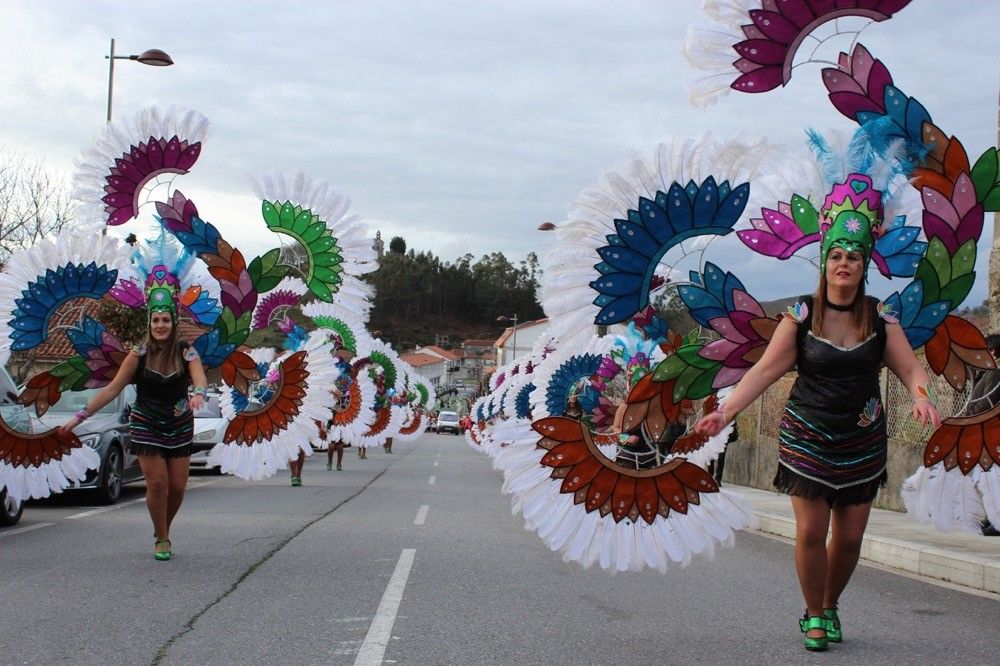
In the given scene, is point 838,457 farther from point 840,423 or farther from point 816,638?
point 816,638

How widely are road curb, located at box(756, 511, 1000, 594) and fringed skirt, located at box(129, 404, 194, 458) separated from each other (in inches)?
158

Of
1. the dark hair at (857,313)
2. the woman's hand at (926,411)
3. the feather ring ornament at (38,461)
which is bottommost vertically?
the feather ring ornament at (38,461)

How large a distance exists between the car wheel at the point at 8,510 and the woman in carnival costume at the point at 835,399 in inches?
276

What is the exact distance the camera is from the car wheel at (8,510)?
984cm

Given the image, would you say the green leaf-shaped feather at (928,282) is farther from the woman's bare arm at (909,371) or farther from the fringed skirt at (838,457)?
the fringed skirt at (838,457)

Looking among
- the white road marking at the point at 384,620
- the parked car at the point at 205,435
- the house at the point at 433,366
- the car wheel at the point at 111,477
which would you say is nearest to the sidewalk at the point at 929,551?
the white road marking at the point at 384,620

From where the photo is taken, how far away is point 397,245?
177375mm

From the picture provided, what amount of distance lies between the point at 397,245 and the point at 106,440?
166 m

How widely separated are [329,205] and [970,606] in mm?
6051

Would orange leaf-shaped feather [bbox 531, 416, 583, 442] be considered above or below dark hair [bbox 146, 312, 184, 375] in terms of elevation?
below

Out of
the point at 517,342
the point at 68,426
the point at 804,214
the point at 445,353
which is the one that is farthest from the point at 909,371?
the point at 445,353

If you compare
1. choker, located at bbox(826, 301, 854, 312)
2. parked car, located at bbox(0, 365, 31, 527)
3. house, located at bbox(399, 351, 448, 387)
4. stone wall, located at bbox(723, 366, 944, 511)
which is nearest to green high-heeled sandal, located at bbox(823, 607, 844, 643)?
choker, located at bbox(826, 301, 854, 312)

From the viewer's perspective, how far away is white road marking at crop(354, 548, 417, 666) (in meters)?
5.20

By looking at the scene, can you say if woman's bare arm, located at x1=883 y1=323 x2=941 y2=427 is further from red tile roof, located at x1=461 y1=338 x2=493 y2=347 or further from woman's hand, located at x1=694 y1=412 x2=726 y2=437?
red tile roof, located at x1=461 y1=338 x2=493 y2=347
